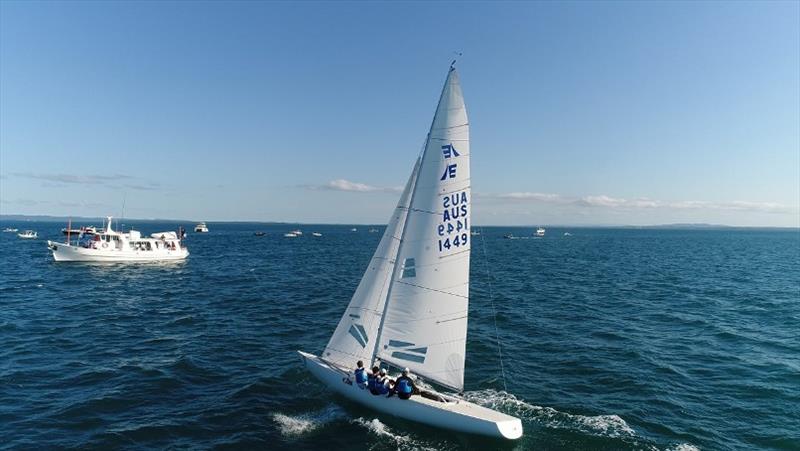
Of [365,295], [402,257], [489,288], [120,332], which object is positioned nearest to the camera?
[402,257]

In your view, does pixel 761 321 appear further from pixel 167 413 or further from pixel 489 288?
pixel 167 413

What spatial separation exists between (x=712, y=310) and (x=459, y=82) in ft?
114

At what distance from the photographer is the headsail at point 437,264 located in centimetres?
1600

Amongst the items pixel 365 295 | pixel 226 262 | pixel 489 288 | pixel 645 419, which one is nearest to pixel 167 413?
pixel 365 295

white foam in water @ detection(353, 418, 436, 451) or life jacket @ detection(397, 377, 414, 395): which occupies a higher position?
life jacket @ detection(397, 377, 414, 395)

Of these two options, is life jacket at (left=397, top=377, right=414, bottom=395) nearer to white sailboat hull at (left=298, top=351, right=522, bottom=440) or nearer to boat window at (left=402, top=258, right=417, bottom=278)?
white sailboat hull at (left=298, top=351, right=522, bottom=440)

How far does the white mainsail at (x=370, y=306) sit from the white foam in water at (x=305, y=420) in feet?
6.91

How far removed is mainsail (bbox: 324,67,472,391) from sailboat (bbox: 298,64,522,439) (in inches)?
1.3

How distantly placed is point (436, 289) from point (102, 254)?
2460 inches

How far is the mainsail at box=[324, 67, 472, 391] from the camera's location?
16.0 metres

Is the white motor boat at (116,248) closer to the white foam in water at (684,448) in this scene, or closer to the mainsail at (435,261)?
the mainsail at (435,261)

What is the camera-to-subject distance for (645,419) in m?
18.3

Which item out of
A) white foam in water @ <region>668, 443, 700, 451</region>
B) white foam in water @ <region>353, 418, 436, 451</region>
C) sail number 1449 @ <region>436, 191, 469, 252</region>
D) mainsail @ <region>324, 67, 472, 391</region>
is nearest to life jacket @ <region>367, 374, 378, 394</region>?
mainsail @ <region>324, 67, 472, 391</region>

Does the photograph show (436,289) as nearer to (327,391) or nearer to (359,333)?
(359,333)
